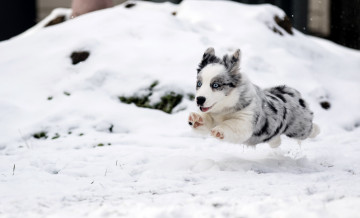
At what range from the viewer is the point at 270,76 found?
7730 mm

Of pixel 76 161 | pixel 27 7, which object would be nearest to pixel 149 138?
pixel 76 161

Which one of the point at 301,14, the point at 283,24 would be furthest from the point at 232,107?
the point at 301,14

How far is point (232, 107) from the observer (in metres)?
4.38

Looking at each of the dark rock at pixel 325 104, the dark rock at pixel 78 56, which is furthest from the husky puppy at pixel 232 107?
the dark rock at pixel 78 56

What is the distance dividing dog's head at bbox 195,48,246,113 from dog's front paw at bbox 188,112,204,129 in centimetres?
13

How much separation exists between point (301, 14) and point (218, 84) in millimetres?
9905

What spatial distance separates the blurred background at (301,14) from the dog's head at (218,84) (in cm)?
873

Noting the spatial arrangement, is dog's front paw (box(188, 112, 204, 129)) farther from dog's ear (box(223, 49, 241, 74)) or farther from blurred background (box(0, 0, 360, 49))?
blurred background (box(0, 0, 360, 49))

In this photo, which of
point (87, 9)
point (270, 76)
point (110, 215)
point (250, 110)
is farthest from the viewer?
point (87, 9)

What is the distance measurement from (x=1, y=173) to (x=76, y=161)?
0.76 m

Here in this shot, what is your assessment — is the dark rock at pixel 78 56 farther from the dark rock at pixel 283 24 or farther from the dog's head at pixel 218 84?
the dark rock at pixel 283 24

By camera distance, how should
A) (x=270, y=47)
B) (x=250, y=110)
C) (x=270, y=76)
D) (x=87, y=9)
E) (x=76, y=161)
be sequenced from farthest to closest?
(x=87, y=9), (x=270, y=47), (x=270, y=76), (x=76, y=161), (x=250, y=110)

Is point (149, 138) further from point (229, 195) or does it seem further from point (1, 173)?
point (229, 195)

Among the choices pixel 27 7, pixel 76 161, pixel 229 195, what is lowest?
pixel 27 7
